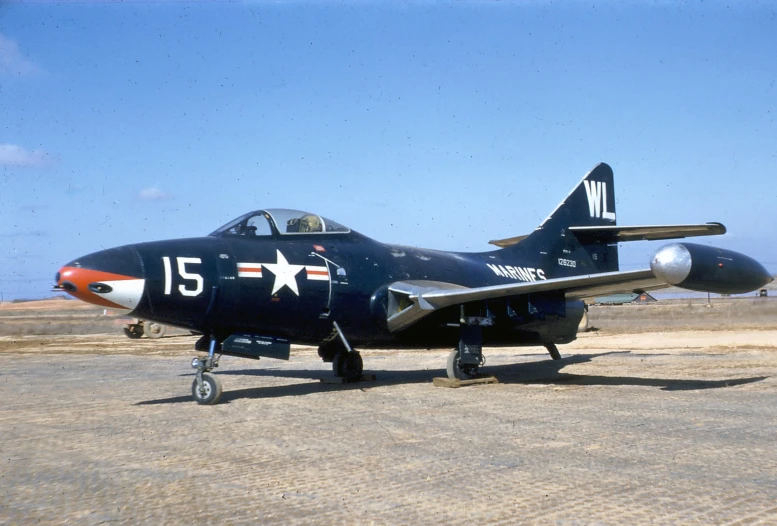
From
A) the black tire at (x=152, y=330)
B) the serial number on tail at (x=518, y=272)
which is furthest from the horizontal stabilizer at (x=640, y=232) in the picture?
the black tire at (x=152, y=330)

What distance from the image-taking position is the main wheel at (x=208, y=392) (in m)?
10.5

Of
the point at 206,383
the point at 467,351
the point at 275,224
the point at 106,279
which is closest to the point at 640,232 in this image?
the point at 467,351

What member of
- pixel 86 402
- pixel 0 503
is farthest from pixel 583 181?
pixel 0 503

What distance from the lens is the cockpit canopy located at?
11617 mm

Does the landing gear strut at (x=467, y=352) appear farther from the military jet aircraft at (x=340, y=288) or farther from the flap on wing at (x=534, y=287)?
the flap on wing at (x=534, y=287)

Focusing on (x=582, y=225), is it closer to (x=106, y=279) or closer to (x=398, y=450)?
(x=106, y=279)

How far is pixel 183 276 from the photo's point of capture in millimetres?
10305

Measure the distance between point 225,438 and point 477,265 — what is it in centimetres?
866

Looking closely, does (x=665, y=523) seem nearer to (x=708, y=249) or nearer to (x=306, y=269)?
(x=708, y=249)

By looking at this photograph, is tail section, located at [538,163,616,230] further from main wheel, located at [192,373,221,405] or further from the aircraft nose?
the aircraft nose

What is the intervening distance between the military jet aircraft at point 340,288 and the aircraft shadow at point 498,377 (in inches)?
29.4

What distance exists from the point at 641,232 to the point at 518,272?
290 centimetres

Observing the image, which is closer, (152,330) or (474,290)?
(474,290)

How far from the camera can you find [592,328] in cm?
3350
